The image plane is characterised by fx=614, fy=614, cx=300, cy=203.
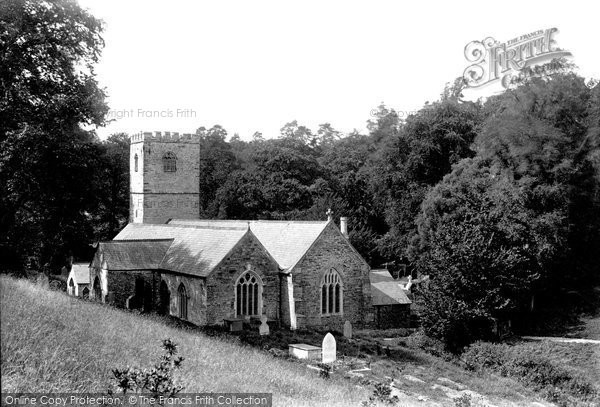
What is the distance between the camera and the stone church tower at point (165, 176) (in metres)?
42.0

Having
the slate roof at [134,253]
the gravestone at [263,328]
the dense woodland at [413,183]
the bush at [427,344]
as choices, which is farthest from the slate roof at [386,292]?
the slate roof at [134,253]

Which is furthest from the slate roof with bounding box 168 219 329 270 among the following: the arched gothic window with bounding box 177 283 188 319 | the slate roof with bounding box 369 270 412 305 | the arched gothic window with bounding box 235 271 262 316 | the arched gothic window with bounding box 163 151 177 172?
the arched gothic window with bounding box 163 151 177 172

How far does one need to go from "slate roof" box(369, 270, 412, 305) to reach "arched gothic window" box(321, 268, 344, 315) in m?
3.18

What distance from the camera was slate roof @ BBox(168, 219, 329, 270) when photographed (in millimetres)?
32094

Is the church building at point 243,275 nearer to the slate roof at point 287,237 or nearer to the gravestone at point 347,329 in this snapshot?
the slate roof at point 287,237

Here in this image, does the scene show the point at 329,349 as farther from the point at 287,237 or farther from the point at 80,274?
the point at 80,274

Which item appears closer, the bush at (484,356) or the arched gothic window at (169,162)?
the bush at (484,356)

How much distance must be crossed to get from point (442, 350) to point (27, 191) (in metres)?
19.6

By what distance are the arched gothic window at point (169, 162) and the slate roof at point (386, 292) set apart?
15.7 m

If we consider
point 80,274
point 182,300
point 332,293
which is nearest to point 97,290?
point 182,300

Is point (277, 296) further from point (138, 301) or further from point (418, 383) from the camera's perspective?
point (418, 383)

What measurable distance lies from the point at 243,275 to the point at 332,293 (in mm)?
5140

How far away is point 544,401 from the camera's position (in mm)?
20906

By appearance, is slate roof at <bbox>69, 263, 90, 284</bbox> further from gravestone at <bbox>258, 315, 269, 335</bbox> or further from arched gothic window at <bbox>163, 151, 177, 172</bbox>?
gravestone at <bbox>258, 315, 269, 335</bbox>
